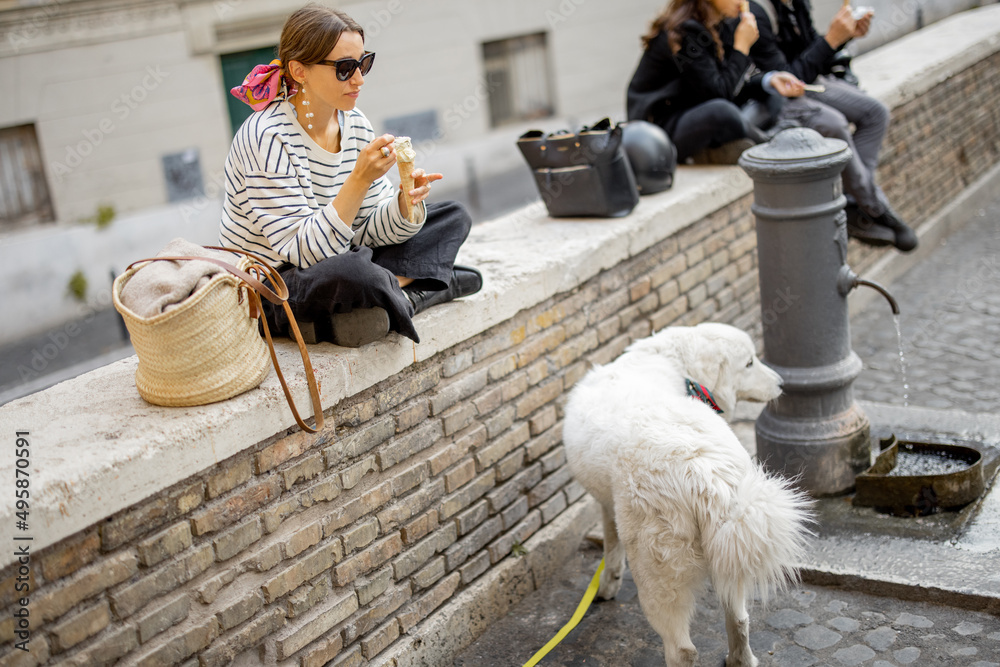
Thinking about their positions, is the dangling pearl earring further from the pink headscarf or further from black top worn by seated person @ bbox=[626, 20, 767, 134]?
black top worn by seated person @ bbox=[626, 20, 767, 134]

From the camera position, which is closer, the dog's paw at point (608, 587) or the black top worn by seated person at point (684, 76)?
the dog's paw at point (608, 587)

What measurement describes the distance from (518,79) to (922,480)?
11.8 meters

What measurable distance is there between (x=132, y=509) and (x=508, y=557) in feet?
5.69

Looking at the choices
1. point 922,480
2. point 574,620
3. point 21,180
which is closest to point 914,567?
point 922,480

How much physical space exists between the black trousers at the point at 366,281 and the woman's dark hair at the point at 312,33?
65cm

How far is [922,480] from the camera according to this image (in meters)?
3.78

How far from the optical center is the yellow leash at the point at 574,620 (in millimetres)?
3414

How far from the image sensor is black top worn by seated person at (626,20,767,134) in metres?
5.41

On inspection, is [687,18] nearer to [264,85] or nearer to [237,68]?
[264,85]

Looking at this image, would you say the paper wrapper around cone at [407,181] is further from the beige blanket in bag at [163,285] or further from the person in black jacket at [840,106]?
the person in black jacket at [840,106]

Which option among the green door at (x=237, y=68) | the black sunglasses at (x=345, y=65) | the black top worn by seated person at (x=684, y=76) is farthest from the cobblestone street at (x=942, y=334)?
the green door at (x=237, y=68)

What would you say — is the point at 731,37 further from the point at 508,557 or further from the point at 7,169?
the point at 7,169

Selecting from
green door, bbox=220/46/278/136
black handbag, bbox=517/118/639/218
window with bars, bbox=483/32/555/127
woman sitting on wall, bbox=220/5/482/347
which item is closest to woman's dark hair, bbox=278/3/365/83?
woman sitting on wall, bbox=220/5/482/347

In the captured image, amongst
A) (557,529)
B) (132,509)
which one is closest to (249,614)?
(132,509)
